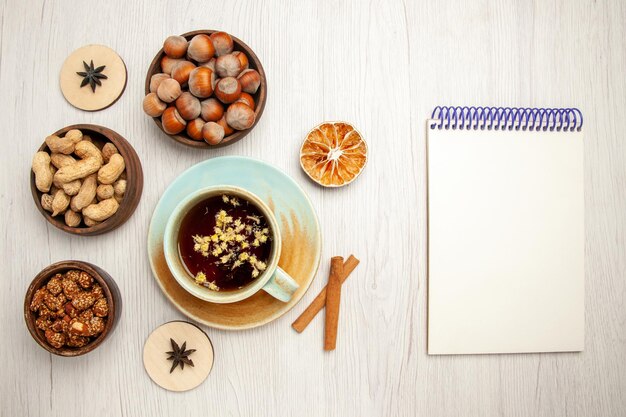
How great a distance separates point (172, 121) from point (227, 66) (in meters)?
0.12

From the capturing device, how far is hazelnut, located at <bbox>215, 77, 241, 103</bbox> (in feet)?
2.28

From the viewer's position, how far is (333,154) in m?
0.78

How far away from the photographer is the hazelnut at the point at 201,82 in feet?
2.28

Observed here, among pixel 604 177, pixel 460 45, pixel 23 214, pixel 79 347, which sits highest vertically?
pixel 460 45

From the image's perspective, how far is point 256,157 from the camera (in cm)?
80

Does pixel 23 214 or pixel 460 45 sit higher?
pixel 460 45

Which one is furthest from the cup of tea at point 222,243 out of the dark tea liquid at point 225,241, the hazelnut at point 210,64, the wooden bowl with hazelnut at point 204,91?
the hazelnut at point 210,64

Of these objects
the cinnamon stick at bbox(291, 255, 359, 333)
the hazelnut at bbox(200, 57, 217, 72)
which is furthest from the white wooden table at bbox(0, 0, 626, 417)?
the hazelnut at bbox(200, 57, 217, 72)

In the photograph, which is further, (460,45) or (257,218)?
(460,45)

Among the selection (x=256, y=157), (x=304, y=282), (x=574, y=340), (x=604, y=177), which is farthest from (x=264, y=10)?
(x=574, y=340)

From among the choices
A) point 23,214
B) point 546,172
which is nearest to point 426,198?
point 546,172

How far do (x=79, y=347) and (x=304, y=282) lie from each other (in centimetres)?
38

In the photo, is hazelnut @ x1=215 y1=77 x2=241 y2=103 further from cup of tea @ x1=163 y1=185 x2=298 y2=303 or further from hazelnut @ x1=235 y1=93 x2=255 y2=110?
cup of tea @ x1=163 y1=185 x2=298 y2=303

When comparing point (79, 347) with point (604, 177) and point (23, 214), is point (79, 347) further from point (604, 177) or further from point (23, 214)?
point (604, 177)
